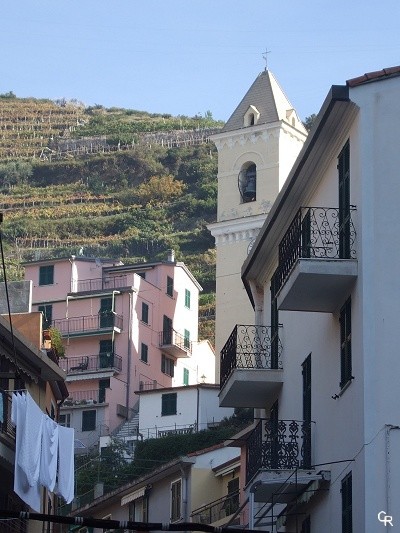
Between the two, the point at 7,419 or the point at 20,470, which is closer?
the point at 20,470

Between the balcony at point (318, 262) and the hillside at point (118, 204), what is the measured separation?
330 feet

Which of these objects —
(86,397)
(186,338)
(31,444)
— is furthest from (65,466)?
(186,338)

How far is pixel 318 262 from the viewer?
2419 cm

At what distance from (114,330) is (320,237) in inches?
2166

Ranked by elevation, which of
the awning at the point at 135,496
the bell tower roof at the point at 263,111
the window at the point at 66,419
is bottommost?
the awning at the point at 135,496

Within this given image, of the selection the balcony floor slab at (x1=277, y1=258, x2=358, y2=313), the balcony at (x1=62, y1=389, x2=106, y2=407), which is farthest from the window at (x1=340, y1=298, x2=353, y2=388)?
the balcony at (x1=62, y1=389, x2=106, y2=407)

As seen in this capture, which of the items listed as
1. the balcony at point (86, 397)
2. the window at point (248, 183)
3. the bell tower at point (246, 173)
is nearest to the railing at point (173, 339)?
the bell tower at point (246, 173)

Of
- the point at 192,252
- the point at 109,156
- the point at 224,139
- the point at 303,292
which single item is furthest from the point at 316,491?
the point at 109,156

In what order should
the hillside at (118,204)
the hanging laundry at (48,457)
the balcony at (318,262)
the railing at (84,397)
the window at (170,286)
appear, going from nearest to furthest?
the balcony at (318,262) → the hanging laundry at (48,457) → the railing at (84,397) → the window at (170,286) → the hillside at (118,204)

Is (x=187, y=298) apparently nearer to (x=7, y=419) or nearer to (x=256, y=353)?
(x=7, y=419)

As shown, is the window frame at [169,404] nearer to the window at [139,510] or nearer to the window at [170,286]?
the window at [170,286]

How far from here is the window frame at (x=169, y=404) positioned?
72.3m

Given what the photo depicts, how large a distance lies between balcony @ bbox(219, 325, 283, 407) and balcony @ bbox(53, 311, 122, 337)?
1892 inches

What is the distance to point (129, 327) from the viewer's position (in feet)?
264
